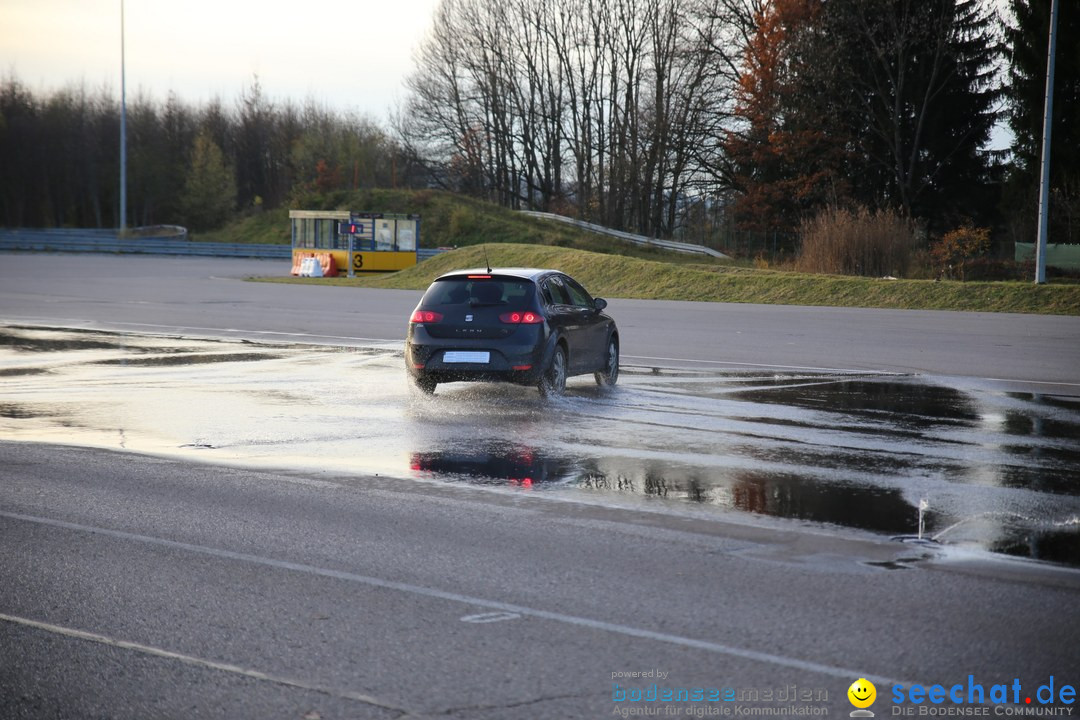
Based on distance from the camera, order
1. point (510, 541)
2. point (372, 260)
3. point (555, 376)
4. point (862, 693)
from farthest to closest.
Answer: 1. point (372, 260)
2. point (555, 376)
3. point (510, 541)
4. point (862, 693)

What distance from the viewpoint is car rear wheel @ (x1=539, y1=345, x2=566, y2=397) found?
13.9 meters

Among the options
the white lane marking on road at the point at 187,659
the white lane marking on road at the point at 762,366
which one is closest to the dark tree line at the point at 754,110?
the white lane marking on road at the point at 762,366

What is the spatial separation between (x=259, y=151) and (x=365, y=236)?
57.5m

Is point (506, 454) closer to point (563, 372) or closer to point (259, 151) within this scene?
point (563, 372)

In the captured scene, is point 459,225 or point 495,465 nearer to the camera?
point 495,465

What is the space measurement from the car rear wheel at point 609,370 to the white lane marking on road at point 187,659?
1050 centimetres

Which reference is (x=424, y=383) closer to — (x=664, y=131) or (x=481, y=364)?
(x=481, y=364)

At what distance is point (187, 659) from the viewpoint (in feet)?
16.5

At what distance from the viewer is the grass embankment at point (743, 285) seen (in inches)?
1211

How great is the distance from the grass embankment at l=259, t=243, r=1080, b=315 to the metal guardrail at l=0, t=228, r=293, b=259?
93.5ft

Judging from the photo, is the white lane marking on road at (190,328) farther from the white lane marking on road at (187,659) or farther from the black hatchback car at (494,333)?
the white lane marking on road at (187,659)

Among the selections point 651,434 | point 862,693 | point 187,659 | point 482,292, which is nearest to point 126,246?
point 482,292

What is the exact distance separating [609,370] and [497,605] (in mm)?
10130

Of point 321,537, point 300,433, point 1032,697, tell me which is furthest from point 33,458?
point 1032,697
